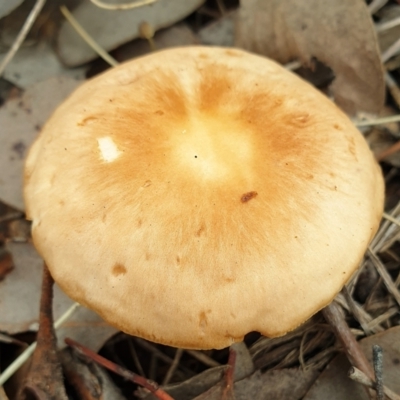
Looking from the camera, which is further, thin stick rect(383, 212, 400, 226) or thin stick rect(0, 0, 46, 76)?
thin stick rect(0, 0, 46, 76)

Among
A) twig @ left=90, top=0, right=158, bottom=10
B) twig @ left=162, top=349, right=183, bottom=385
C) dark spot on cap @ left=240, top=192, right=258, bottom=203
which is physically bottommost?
twig @ left=162, top=349, right=183, bottom=385

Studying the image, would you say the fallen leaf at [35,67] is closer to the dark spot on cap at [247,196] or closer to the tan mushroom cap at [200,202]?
the tan mushroom cap at [200,202]

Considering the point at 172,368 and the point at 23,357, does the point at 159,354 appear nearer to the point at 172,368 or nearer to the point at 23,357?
the point at 172,368

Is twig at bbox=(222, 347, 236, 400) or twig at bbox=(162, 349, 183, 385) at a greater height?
twig at bbox=(222, 347, 236, 400)

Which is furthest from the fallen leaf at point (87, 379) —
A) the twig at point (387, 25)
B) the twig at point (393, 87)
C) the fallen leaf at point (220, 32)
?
the twig at point (387, 25)

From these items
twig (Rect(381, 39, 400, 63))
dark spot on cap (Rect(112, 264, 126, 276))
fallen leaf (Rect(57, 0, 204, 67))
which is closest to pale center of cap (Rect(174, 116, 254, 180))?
dark spot on cap (Rect(112, 264, 126, 276))

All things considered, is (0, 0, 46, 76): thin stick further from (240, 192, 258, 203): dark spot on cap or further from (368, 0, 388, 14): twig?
(368, 0, 388, 14): twig

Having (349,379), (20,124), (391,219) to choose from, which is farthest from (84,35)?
(349,379)

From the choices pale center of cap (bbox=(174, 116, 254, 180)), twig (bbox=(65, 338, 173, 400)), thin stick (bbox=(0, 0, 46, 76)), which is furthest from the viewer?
thin stick (bbox=(0, 0, 46, 76))
